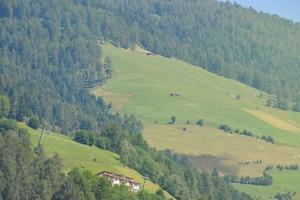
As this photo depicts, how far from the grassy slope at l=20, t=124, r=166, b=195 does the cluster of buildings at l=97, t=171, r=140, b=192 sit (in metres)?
2.12

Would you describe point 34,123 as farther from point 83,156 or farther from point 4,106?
point 83,156

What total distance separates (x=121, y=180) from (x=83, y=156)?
1168cm

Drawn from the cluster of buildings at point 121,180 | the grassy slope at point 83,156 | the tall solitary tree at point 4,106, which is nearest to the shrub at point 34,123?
the grassy slope at point 83,156

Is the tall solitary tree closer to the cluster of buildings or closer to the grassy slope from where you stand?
the grassy slope

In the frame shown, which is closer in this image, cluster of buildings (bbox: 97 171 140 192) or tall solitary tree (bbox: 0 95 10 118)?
cluster of buildings (bbox: 97 171 140 192)

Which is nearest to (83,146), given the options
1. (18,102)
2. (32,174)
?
(18,102)

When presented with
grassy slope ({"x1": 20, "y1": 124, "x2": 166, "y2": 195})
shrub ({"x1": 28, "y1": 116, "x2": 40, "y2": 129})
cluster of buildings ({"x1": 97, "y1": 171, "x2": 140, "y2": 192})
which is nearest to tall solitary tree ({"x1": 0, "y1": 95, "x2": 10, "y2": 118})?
shrub ({"x1": 28, "y1": 116, "x2": 40, "y2": 129})

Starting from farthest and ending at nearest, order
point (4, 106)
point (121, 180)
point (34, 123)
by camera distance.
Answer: point (4, 106) < point (34, 123) < point (121, 180)

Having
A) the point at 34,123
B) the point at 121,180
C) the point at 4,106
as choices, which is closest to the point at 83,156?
the point at 121,180

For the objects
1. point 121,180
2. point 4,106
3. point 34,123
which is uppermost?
point 4,106

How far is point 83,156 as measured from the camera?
156250mm

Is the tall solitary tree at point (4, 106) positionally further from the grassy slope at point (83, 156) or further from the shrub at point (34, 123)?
the grassy slope at point (83, 156)

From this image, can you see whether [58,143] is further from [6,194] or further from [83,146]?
[6,194]

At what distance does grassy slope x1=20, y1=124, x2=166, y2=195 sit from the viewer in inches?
5896
